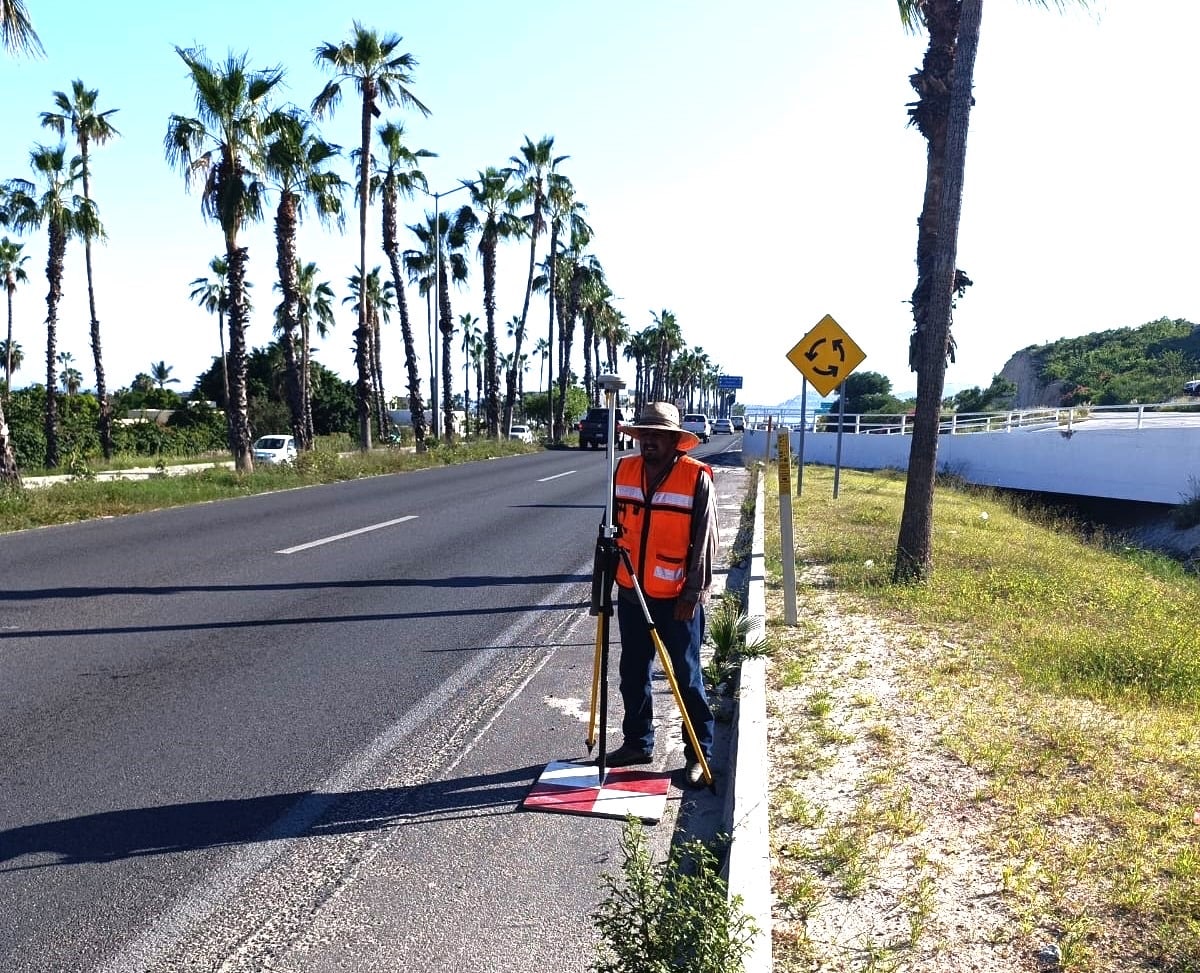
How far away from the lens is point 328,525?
14.4 m

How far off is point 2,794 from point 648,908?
3.26m

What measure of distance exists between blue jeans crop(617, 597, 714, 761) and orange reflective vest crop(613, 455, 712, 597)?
130 mm

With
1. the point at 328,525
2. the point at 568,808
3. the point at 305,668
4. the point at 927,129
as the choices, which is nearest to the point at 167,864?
the point at 568,808

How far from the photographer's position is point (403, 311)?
37.2m

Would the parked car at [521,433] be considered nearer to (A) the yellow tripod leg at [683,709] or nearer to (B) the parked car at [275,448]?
(B) the parked car at [275,448]

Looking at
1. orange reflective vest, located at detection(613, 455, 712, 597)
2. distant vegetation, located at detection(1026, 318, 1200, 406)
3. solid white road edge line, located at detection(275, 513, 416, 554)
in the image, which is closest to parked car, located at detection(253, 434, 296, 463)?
solid white road edge line, located at detection(275, 513, 416, 554)

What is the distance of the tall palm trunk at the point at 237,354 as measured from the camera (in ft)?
78.4

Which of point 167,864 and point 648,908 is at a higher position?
point 648,908

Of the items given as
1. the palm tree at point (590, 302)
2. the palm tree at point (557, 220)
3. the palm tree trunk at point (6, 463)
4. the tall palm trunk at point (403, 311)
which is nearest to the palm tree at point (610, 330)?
the palm tree at point (590, 302)

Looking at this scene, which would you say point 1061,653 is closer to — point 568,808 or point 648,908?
point 568,808

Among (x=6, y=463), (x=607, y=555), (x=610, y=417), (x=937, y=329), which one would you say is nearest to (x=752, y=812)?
(x=607, y=555)

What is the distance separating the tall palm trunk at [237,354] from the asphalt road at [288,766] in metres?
13.6

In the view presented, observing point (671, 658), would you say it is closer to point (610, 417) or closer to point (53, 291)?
point (610, 417)

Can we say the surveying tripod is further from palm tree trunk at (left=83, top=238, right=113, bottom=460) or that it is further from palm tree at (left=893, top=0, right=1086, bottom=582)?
palm tree trunk at (left=83, top=238, right=113, bottom=460)
